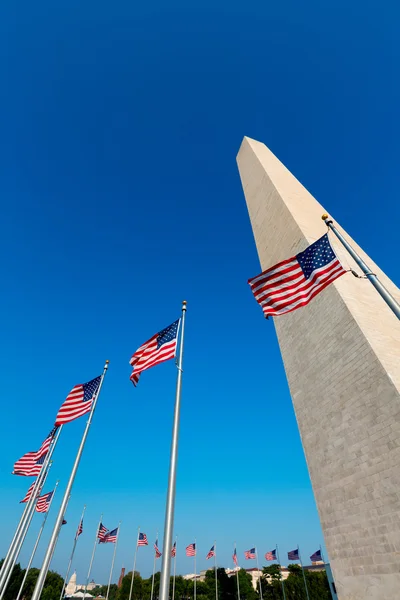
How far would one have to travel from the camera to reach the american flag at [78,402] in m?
12.0

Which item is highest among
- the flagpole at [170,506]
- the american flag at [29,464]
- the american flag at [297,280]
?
the american flag at [29,464]

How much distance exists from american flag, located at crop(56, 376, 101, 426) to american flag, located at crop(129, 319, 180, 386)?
3336 millimetres

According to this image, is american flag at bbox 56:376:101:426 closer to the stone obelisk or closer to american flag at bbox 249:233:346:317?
american flag at bbox 249:233:346:317

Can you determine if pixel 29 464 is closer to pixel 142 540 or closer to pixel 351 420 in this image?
pixel 351 420

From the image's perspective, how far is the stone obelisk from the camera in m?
8.95

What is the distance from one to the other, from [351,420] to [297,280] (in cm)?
570

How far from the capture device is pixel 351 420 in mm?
10648

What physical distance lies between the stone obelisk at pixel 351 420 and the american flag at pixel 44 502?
809 inches

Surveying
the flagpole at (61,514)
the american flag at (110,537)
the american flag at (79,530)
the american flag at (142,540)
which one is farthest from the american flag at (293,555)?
the flagpole at (61,514)

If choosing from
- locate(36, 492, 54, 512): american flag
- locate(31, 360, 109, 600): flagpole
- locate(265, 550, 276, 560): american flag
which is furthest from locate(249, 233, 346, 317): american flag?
locate(265, 550, 276, 560): american flag

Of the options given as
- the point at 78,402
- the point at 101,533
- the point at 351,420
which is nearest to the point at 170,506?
the point at 351,420

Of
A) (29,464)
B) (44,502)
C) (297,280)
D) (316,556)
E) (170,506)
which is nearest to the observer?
(170,506)

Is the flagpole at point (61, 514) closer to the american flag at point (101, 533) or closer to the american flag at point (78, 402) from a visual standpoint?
the american flag at point (78, 402)

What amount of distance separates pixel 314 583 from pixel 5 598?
41.5 m
